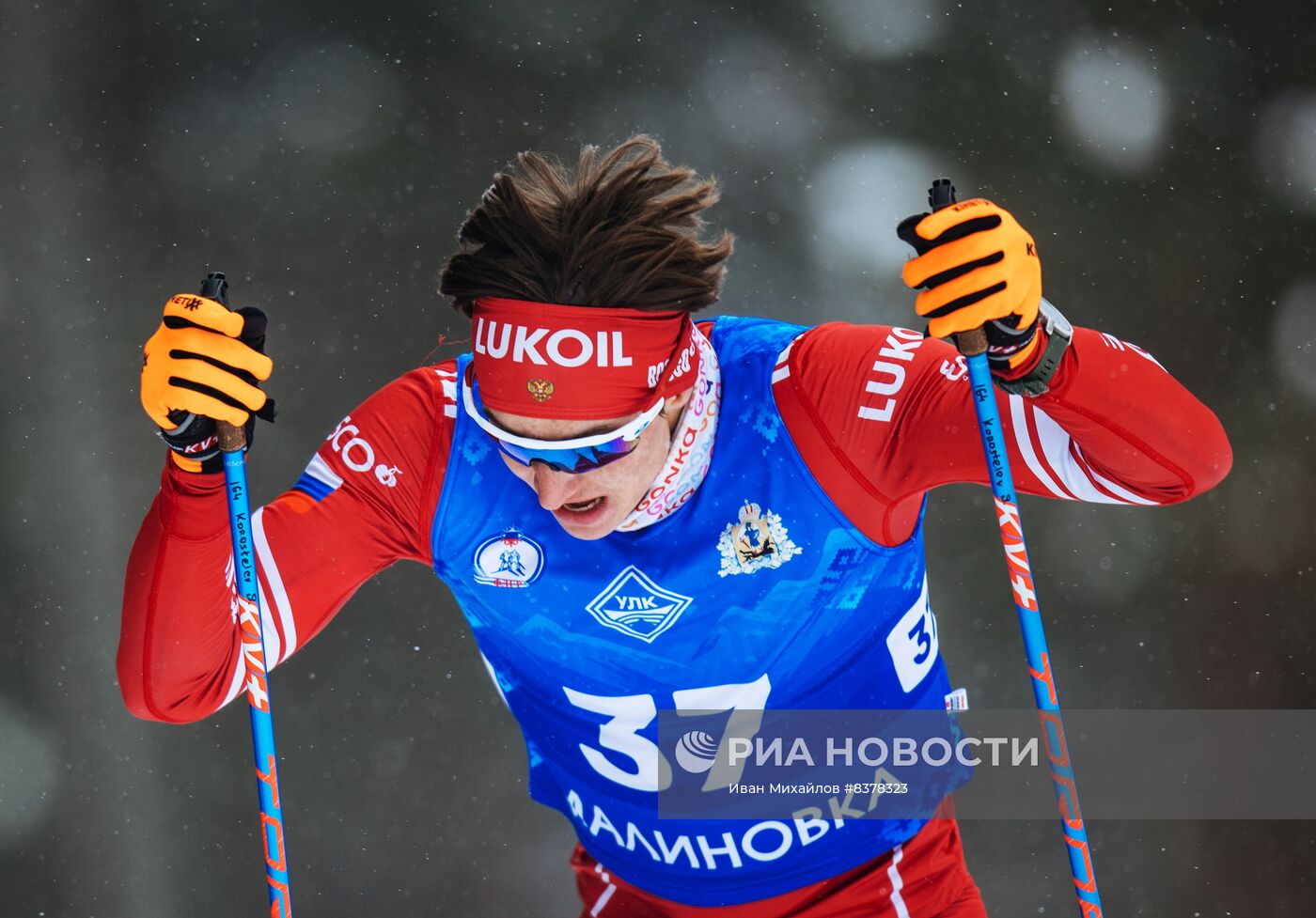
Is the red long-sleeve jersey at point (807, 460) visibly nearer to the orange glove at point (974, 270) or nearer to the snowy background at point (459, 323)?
the orange glove at point (974, 270)

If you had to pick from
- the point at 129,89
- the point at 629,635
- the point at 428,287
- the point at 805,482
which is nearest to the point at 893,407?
the point at 805,482

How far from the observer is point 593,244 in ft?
5.97

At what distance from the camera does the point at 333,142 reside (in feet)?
11.7

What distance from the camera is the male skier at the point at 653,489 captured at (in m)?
1.68

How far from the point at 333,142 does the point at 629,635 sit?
83.1 inches

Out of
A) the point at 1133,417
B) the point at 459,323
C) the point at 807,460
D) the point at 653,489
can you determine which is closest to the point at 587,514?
the point at 653,489

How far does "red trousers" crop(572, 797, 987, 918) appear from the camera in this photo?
6.68 feet

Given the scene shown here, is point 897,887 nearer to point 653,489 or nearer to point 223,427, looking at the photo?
point 653,489

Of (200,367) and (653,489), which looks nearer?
Result: (200,367)

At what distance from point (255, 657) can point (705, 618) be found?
644 millimetres

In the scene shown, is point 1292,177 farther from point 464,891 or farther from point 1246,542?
point 464,891

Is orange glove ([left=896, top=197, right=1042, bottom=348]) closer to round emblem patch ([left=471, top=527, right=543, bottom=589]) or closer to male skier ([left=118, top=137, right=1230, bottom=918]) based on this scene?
male skier ([left=118, top=137, right=1230, bottom=918])

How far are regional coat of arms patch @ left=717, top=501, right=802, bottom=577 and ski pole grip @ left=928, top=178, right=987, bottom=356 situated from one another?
1.38 feet

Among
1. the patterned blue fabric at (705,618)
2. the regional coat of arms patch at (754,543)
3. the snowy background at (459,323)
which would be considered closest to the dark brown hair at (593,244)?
the patterned blue fabric at (705,618)
